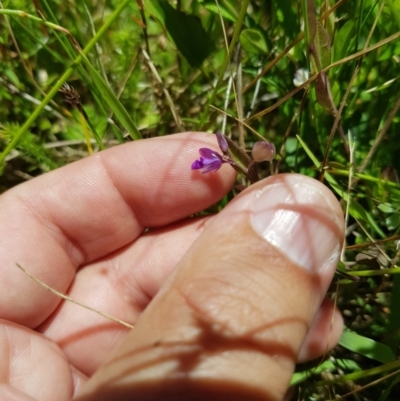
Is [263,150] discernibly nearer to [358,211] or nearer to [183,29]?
[358,211]

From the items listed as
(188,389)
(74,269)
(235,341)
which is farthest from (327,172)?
(74,269)

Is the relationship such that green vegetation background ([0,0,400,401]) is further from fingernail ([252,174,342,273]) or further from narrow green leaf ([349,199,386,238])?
fingernail ([252,174,342,273])

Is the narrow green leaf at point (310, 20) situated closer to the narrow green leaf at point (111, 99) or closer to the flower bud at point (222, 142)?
the flower bud at point (222, 142)

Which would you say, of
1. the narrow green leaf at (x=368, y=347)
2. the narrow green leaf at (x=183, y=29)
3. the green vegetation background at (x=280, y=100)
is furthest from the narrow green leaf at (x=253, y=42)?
the narrow green leaf at (x=368, y=347)

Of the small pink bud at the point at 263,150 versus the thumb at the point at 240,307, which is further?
the small pink bud at the point at 263,150

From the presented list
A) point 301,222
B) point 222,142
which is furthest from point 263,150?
point 301,222

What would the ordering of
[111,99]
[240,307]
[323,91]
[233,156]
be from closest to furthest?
[240,307] → [323,91] → [233,156] → [111,99]

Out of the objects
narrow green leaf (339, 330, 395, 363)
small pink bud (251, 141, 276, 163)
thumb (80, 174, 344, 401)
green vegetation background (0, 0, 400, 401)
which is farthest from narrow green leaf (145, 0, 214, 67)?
narrow green leaf (339, 330, 395, 363)
